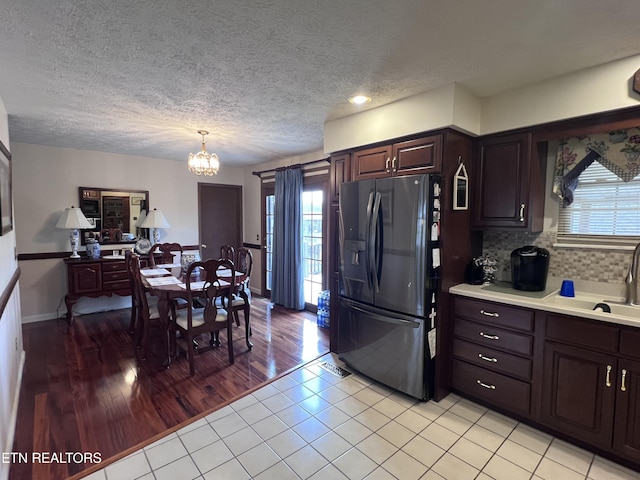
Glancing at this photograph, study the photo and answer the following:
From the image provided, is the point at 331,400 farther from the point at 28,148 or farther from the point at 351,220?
the point at 28,148

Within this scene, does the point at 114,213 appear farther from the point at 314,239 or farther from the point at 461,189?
the point at 461,189

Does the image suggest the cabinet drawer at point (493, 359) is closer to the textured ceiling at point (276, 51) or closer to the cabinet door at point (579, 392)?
the cabinet door at point (579, 392)

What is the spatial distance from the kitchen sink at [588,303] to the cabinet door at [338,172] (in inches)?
73.3

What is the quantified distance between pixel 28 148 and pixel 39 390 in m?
3.18

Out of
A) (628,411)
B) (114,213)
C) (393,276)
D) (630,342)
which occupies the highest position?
(114,213)

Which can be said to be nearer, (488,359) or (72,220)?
(488,359)

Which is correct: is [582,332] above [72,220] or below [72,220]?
below

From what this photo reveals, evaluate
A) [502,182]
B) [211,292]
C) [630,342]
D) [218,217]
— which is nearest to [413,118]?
[502,182]

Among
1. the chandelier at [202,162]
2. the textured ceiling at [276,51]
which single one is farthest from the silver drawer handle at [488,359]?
the chandelier at [202,162]

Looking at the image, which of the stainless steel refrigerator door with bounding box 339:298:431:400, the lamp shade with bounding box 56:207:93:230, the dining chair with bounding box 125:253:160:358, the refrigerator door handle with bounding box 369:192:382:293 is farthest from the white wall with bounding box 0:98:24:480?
the refrigerator door handle with bounding box 369:192:382:293

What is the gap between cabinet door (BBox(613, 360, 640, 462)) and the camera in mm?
1785

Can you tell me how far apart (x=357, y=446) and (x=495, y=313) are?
4.31ft

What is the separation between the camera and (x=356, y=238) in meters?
2.79

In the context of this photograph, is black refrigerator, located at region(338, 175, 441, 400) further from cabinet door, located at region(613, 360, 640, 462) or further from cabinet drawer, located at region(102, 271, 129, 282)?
cabinet drawer, located at region(102, 271, 129, 282)
